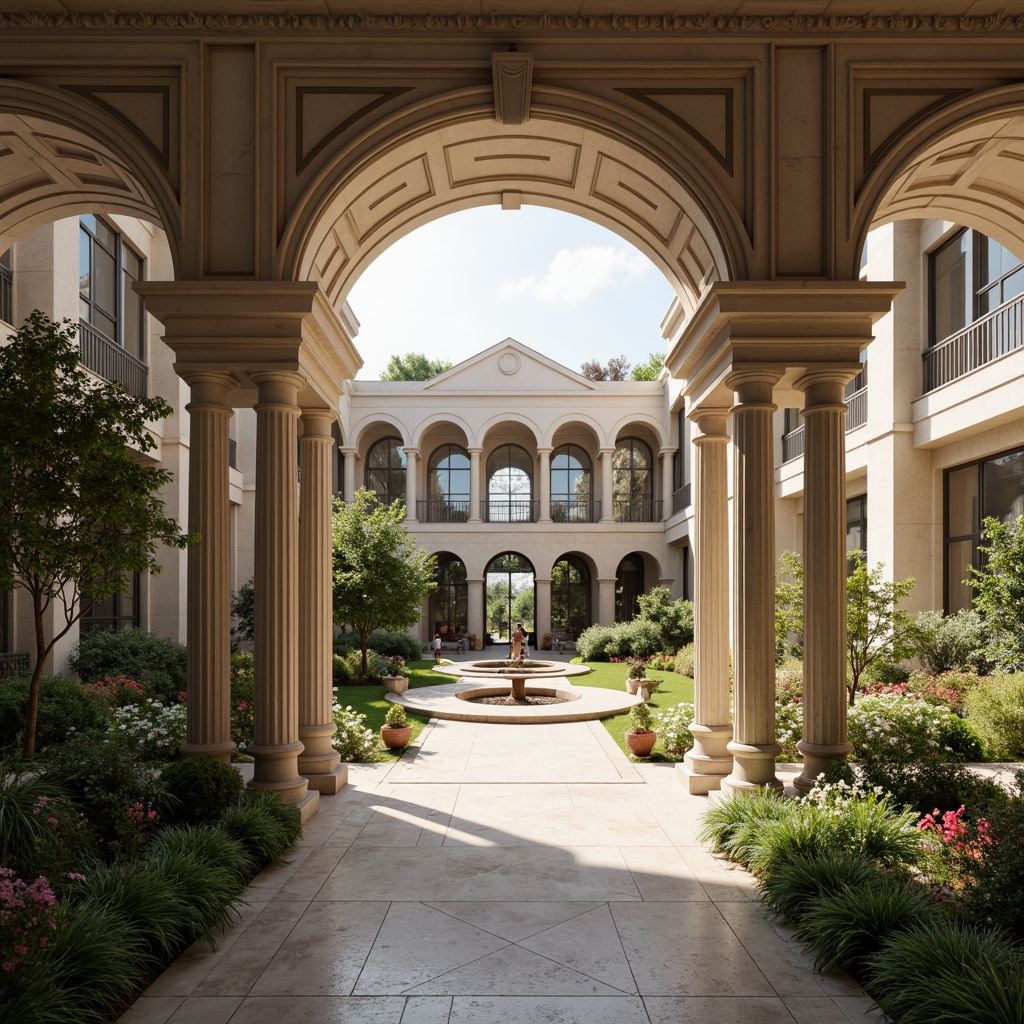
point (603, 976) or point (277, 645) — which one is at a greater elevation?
point (277, 645)

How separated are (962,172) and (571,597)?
103 feet

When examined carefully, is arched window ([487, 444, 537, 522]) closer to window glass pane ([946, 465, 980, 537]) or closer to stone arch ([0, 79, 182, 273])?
window glass pane ([946, 465, 980, 537])

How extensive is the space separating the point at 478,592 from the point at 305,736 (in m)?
24.2

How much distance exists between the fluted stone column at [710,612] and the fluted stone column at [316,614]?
4.08 meters

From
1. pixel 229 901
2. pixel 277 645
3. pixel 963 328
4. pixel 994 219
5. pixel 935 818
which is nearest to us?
pixel 229 901

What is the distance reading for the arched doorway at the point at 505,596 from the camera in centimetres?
3984

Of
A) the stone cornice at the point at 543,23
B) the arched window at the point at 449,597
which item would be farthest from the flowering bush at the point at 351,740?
the arched window at the point at 449,597

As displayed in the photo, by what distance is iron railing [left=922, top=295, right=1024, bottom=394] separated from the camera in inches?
536

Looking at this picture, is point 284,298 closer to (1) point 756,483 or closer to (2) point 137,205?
(2) point 137,205

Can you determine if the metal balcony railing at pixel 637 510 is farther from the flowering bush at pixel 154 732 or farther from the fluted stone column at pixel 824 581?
the fluted stone column at pixel 824 581

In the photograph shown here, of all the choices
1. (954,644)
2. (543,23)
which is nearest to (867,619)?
(954,644)

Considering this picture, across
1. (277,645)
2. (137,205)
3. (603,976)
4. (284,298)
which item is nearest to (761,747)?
(603,976)

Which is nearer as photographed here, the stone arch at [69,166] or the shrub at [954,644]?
the stone arch at [69,166]

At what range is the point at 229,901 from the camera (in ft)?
18.8
